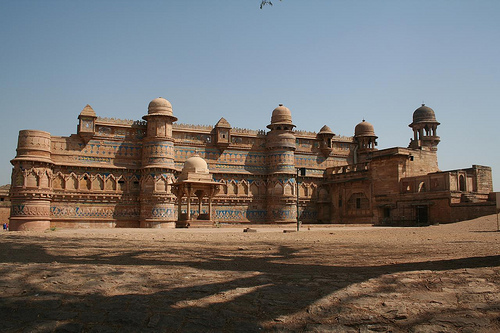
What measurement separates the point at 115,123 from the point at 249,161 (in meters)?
10.7

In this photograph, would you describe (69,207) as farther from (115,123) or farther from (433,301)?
(433,301)

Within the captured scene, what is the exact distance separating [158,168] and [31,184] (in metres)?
7.98

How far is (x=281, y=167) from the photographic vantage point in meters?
35.4

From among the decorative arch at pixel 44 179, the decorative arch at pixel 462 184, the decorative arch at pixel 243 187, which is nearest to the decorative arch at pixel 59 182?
the decorative arch at pixel 44 179

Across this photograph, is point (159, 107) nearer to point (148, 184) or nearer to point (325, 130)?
point (148, 184)

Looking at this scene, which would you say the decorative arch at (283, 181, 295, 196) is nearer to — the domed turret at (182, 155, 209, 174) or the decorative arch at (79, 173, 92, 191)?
the domed turret at (182, 155, 209, 174)

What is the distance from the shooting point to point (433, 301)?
4980 millimetres

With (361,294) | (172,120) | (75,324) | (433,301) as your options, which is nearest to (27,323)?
(75,324)

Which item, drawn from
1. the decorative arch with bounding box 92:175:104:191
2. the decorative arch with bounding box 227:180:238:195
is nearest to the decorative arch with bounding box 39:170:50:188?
the decorative arch with bounding box 92:175:104:191

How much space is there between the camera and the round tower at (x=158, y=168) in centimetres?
3069

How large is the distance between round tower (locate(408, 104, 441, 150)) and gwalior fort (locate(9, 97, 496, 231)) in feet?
0.30

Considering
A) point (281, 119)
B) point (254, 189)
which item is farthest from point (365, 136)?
point (254, 189)

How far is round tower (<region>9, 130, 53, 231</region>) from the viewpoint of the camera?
27789mm

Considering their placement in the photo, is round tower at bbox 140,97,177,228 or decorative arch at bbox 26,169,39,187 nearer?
decorative arch at bbox 26,169,39,187
